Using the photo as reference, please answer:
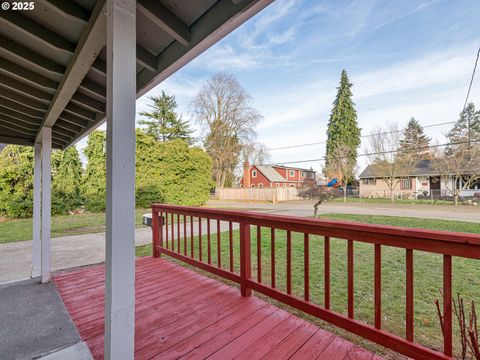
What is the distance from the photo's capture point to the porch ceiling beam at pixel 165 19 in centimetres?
119

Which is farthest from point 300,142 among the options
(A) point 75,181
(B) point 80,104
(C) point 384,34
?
(B) point 80,104

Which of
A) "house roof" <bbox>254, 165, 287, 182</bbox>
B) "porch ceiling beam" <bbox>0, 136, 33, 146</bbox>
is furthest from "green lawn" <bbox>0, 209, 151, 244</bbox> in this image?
"house roof" <bbox>254, 165, 287, 182</bbox>

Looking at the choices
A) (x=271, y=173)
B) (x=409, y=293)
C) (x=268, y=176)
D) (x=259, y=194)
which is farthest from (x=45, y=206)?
(x=271, y=173)

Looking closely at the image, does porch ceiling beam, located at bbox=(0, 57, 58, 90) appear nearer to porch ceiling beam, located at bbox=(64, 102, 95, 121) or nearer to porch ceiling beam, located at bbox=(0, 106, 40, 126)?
porch ceiling beam, located at bbox=(64, 102, 95, 121)

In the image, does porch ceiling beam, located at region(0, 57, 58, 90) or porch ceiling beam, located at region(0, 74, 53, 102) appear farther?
porch ceiling beam, located at region(0, 74, 53, 102)

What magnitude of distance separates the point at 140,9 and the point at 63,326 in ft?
7.73

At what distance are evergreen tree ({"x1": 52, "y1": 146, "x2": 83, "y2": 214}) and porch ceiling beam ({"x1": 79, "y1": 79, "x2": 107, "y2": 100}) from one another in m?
9.22

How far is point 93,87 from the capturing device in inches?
82.0

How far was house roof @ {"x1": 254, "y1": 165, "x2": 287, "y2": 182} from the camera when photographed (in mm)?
28092

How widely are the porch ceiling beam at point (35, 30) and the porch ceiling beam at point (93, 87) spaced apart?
67cm

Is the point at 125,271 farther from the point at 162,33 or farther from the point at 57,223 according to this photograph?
the point at 57,223

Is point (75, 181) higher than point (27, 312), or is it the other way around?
point (75, 181)

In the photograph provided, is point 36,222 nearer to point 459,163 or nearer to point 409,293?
point 409,293

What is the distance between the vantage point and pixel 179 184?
11.2m
